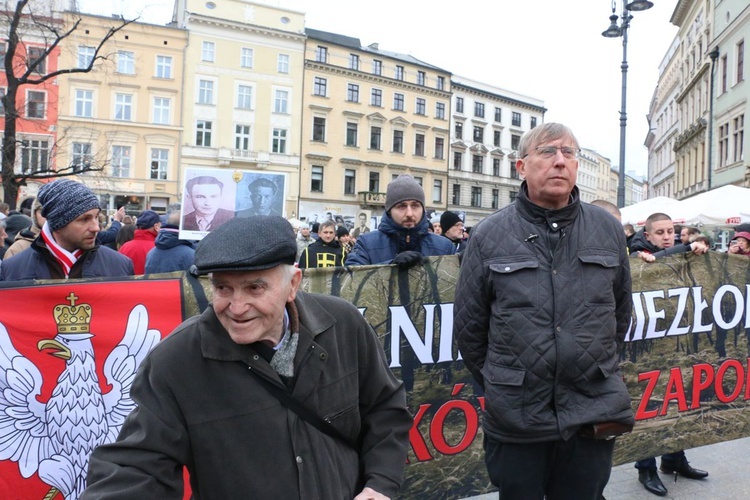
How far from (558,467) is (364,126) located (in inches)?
2024

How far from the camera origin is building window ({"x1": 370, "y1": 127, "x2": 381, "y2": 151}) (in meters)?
53.2

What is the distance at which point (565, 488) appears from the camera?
8.62 feet

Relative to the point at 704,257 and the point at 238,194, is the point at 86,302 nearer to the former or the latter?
the point at 238,194

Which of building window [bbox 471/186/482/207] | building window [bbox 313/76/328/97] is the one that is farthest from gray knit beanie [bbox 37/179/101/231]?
building window [bbox 471/186/482/207]

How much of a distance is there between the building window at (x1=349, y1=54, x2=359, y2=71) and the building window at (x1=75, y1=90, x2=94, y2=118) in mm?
20967

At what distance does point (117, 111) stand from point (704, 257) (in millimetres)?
44044

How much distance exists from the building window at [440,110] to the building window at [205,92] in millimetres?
22594

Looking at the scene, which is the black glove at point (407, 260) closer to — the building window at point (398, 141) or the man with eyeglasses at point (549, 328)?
the man with eyeglasses at point (549, 328)

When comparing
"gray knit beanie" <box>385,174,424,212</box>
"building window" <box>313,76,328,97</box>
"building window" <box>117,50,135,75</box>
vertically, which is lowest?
"gray knit beanie" <box>385,174,424,212</box>

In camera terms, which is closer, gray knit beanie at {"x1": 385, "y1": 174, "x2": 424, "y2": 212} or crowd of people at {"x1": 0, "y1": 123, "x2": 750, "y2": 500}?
crowd of people at {"x1": 0, "y1": 123, "x2": 750, "y2": 500}

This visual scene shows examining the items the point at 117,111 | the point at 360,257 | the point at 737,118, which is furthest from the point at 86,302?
the point at 117,111

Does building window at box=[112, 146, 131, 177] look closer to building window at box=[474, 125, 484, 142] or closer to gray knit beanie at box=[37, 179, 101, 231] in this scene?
building window at box=[474, 125, 484, 142]

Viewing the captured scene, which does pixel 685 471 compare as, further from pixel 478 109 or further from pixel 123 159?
pixel 478 109

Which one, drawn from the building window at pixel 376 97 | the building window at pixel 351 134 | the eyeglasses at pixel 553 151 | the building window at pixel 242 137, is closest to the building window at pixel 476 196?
the building window at pixel 376 97
